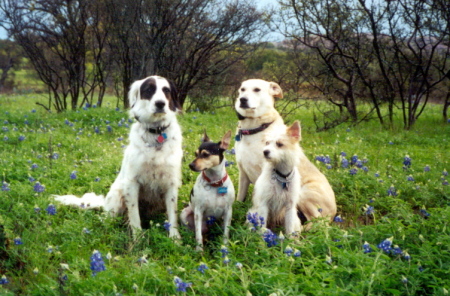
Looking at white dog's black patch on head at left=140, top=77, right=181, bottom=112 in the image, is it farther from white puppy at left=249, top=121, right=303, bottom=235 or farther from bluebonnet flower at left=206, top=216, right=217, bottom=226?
bluebonnet flower at left=206, top=216, right=217, bottom=226

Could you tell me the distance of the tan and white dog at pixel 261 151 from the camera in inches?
184

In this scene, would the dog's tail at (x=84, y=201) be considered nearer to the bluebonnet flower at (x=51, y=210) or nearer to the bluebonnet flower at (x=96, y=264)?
the bluebonnet flower at (x=51, y=210)

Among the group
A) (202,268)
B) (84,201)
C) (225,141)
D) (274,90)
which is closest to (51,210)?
(84,201)

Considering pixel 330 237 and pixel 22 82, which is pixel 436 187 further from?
pixel 22 82

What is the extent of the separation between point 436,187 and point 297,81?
7569 millimetres

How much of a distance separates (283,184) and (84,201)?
2.47 m

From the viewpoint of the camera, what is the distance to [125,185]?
450 cm

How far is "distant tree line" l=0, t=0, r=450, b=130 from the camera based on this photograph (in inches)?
425

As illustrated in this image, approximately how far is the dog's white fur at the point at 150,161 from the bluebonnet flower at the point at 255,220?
90 cm

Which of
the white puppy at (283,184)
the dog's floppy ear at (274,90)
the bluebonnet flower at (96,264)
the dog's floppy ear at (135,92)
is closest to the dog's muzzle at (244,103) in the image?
the dog's floppy ear at (274,90)

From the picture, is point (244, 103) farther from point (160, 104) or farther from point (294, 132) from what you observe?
point (160, 104)

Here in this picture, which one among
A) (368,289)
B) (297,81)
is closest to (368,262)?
(368,289)

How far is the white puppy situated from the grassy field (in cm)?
40

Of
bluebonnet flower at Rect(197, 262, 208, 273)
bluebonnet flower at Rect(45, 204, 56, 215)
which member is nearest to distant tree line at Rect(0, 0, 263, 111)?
bluebonnet flower at Rect(45, 204, 56, 215)
